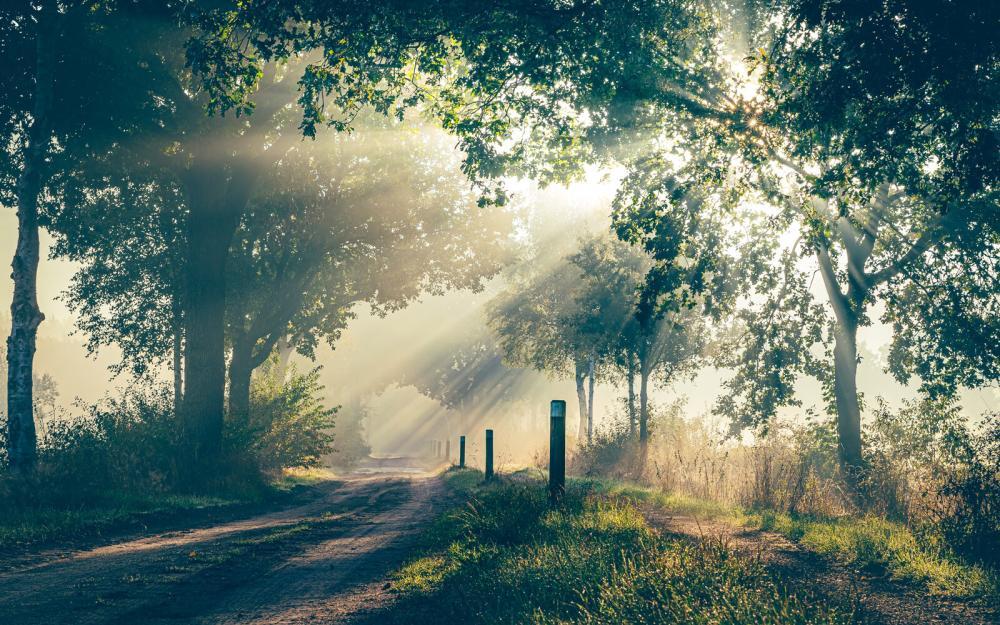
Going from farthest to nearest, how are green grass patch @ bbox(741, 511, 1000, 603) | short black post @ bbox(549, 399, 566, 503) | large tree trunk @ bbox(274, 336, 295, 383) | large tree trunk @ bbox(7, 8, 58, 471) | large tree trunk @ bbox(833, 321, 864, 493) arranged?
large tree trunk @ bbox(274, 336, 295, 383) → large tree trunk @ bbox(833, 321, 864, 493) → large tree trunk @ bbox(7, 8, 58, 471) → short black post @ bbox(549, 399, 566, 503) → green grass patch @ bbox(741, 511, 1000, 603)

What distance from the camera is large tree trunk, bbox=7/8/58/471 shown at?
10.8m

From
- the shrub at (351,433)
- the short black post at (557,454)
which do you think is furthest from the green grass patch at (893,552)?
the shrub at (351,433)

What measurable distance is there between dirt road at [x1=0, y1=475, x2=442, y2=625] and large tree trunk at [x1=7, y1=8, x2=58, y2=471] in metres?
4.84

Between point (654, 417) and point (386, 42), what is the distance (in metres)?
16.4

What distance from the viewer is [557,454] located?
27.3 ft

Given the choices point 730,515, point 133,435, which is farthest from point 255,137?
point 730,515

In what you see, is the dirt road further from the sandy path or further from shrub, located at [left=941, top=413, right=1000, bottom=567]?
shrub, located at [left=941, top=413, right=1000, bottom=567]

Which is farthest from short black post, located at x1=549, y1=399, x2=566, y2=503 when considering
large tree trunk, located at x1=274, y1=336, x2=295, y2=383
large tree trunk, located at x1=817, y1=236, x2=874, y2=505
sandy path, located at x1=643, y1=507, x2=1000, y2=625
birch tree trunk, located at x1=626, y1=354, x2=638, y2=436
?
large tree trunk, located at x1=274, y1=336, x2=295, y2=383

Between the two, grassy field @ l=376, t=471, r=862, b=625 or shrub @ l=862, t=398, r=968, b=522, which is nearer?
grassy field @ l=376, t=471, r=862, b=625

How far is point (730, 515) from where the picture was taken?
8875 millimetres

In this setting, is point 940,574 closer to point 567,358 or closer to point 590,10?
point 590,10

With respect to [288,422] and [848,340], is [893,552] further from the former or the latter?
[288,422]

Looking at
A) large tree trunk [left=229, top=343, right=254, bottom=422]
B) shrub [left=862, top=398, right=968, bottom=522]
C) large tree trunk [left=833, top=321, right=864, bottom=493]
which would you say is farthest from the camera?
large tree trunk [left=229, top=343, right=254, bottom=422]

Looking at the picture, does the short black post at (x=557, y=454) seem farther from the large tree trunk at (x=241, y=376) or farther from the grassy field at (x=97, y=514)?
the large tree trunk at (x=241, y=376)
